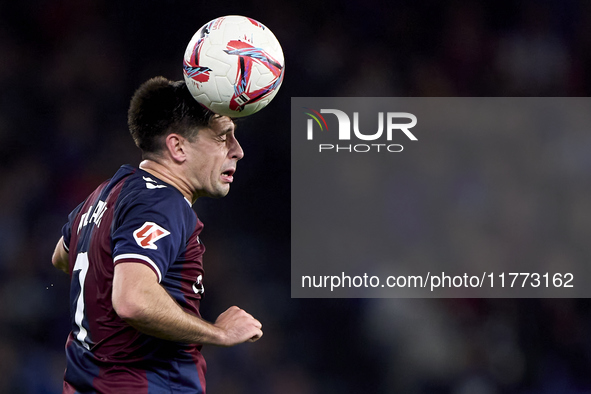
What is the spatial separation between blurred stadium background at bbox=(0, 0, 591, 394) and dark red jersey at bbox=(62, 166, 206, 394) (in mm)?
1819

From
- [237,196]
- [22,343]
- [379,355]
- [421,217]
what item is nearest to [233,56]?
[237,196]

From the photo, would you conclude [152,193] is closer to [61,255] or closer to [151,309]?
[151,309]

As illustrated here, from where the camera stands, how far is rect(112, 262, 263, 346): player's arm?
4.84 feet

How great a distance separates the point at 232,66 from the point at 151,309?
816mm

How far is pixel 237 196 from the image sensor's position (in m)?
3.64

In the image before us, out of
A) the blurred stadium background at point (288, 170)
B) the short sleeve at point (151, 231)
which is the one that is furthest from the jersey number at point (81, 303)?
the blurred stadium background at point (288, 170)

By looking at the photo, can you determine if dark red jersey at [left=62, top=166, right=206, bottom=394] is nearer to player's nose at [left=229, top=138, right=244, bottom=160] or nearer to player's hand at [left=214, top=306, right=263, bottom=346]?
player's hand at [left=214, top=306, right=263, bottom=346]

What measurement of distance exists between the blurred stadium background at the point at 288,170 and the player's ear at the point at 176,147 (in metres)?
1.73

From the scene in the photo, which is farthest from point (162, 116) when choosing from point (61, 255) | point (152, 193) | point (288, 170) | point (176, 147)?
point (288, 170)

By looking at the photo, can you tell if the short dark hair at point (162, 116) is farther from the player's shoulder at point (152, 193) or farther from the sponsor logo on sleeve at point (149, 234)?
the sponsor logo on sleeve at point (149, 234)

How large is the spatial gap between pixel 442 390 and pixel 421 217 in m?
1.01

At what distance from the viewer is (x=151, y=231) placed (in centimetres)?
154

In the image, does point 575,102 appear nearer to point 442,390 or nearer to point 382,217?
point 382,217

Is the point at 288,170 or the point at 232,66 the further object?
the point at 288,170
